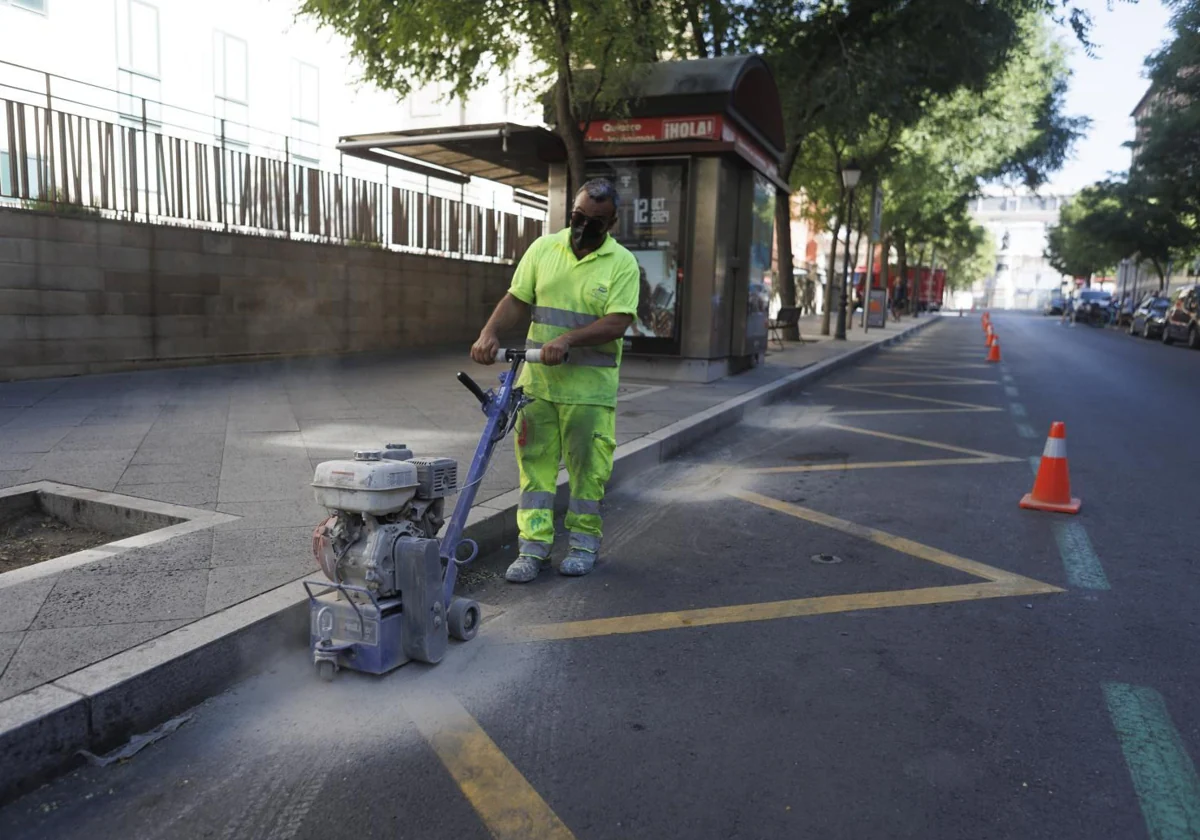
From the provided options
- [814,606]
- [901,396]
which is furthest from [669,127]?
[814,606]

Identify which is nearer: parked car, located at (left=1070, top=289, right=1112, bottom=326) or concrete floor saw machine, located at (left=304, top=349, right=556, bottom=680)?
concrete floor saw machine, located at (left=304, top=349, right=556, bottom=680)

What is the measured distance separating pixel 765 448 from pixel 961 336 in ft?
81.5

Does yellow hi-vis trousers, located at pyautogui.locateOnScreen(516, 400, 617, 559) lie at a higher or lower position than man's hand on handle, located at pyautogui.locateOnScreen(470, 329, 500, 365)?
lower

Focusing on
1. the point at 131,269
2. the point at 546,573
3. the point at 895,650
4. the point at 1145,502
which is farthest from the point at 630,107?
the point at 895,650

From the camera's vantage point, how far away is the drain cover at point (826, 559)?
478cm

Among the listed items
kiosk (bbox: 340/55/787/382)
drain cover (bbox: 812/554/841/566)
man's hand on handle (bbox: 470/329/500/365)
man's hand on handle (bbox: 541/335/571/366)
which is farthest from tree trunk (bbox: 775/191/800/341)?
man's hand on handle (bbox: 541/335/571/366)

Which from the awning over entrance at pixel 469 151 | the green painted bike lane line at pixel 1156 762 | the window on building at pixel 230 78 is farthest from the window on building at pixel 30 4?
the green painted bike lane line at pixel 1156 762

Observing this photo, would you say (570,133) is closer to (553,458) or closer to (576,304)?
(576,304)

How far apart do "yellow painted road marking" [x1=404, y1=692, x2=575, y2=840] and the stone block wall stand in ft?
26.4

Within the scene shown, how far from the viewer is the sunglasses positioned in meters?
4.14

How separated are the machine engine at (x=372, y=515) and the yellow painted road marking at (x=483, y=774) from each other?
455mm

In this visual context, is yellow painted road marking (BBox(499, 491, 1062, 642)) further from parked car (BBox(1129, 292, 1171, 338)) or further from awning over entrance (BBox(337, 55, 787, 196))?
parked car (BBox(1129, 292, 1171, 338))

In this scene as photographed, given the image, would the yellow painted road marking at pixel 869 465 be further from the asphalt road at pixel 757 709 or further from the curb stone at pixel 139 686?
the curb stone at pixel 139 686

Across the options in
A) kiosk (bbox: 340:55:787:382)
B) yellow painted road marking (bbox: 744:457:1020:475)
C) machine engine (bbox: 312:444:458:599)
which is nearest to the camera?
machine engine (bbox: 312:444:458:599)
